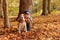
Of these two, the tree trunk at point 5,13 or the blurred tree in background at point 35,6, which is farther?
the blurred tree in background at point 35,6

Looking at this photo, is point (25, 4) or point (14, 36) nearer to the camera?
point (14, 36)

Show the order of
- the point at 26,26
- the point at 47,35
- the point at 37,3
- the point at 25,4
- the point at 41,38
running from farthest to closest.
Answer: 1. the point at 37,3
2. the point at 25,4
3. the point at 26,26
4. the point at 47,35
5. the point at 41,38

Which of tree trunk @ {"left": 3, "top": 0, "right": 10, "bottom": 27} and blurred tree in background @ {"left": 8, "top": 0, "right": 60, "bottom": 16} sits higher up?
tree trunk @ {"left": 3, "top": 0, "right": 10, "bottom": 27}

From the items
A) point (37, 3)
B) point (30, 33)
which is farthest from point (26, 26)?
point (37, 3)

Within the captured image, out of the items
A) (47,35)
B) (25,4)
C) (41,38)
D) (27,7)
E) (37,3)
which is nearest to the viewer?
(41,38)

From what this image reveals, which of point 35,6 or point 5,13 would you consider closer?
point 5,13

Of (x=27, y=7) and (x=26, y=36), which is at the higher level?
(x=27, y=7)

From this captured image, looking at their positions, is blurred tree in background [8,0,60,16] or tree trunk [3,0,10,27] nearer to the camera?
tree trunk [3,0,10,27]

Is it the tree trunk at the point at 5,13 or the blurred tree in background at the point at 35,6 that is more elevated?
the tree trunk at the point at 5,13

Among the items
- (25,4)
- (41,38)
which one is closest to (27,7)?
(25,4)

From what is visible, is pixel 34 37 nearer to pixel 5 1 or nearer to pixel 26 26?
pixel 26 26

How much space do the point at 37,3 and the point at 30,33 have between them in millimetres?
32024

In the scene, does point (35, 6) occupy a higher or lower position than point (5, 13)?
lower

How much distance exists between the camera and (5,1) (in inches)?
487
